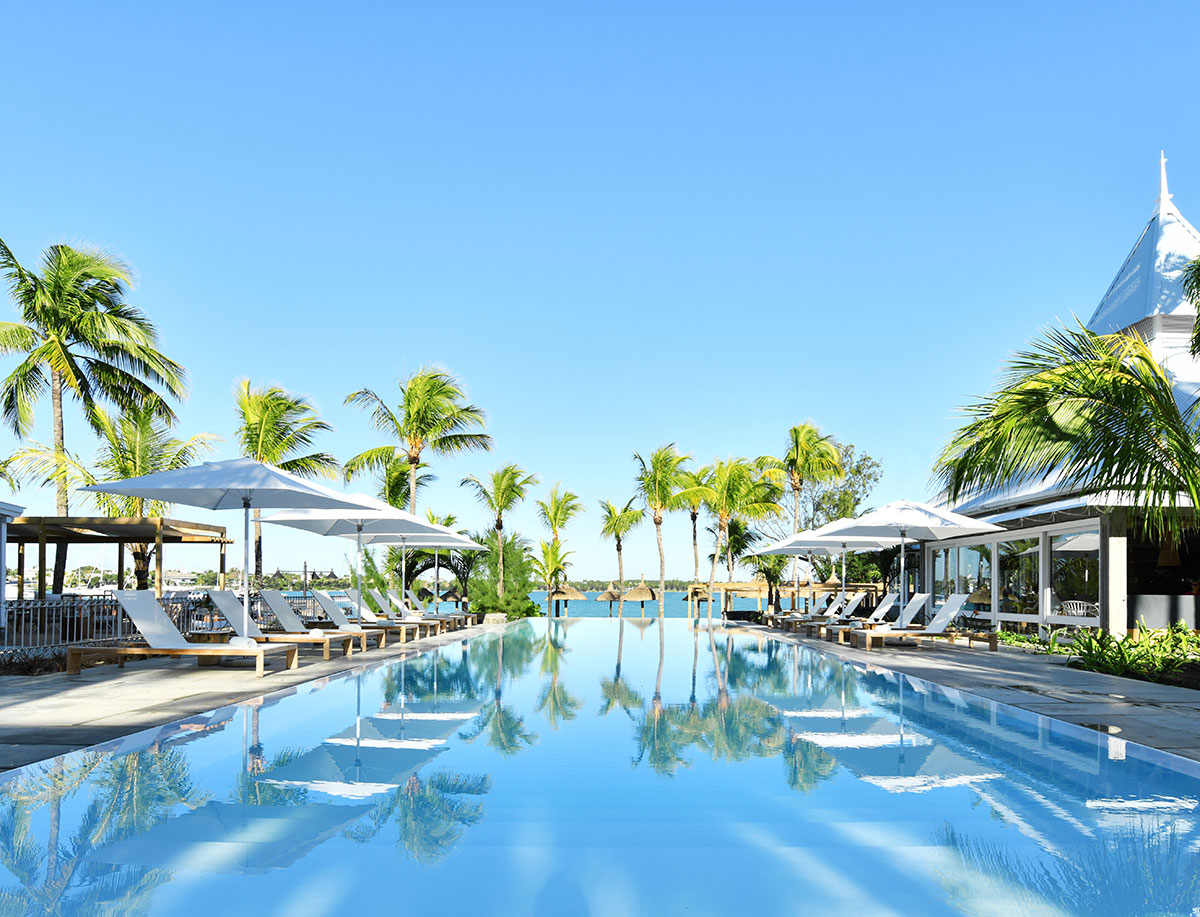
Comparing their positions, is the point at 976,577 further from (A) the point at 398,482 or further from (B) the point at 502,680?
(A) the point at 398,482

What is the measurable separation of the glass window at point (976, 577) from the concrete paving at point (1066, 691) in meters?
5.06

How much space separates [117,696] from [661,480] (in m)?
27.1

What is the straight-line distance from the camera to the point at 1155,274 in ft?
74.1

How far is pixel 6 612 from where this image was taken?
12.7 m

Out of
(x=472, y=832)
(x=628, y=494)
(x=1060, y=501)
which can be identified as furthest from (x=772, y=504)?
(x=472, y=832)

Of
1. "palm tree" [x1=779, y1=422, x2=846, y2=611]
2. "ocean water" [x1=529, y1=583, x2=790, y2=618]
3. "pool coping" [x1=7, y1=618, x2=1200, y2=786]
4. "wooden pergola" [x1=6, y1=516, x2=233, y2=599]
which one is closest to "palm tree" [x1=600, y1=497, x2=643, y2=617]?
"ocean water" [x1=529, y1=583, x2=790, y2=618]

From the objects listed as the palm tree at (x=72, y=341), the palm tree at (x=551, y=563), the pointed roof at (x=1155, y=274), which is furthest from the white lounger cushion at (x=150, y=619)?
the palm tree at (x=551, y=563)

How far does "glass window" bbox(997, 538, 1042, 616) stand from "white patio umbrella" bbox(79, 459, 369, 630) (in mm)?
13641

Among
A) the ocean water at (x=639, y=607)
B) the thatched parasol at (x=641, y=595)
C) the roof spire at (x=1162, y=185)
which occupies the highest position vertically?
the roof spire at (x=1162, y=185)

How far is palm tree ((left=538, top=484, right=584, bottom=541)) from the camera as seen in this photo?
113ft

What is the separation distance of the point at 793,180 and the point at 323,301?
16844 millimetres

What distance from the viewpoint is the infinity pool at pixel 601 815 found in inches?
163

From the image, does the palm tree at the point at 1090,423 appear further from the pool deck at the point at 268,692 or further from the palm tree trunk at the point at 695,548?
the palm tree trunk at the point at 695,548

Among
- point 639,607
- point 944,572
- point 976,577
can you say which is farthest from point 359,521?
point 639,607
